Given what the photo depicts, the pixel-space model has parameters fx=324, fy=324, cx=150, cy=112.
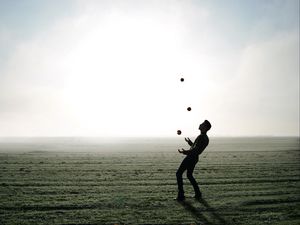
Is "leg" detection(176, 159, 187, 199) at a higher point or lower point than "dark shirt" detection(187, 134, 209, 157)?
lower

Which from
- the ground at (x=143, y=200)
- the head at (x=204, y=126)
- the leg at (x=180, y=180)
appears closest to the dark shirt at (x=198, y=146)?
the head at (x=204, y=126)

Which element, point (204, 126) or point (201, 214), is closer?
point (201, 214)

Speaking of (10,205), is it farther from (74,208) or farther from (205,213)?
(205,213)

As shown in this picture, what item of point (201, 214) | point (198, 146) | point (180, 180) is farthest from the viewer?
point (198, 146)

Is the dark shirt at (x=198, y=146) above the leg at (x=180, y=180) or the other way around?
above

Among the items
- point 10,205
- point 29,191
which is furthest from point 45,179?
point 10,205

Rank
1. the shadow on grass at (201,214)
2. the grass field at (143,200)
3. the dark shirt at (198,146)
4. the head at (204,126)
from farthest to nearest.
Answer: the head at (204,126)
the dark shirt at (198,146)
the grass field at (143,200)
the shadow on grass at (201,214)

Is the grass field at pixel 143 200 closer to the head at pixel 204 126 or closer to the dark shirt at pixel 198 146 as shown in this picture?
the dark shirt at pixel 198 146

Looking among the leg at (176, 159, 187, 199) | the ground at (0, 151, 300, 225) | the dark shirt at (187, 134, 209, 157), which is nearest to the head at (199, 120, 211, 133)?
the dark shirt at (187, 134, 209, 157)

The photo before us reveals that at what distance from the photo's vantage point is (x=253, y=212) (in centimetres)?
848

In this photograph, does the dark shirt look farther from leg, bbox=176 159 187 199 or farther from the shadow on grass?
the shadow on grass

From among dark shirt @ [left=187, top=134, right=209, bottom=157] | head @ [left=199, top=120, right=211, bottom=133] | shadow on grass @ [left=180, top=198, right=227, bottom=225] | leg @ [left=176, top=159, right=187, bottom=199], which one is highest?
head @ [left=199, top=120, right=211, bottom=133]

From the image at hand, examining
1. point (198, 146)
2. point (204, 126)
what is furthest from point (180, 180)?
point (204, 126)

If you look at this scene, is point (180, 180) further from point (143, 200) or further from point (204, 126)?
point (204, 126)
